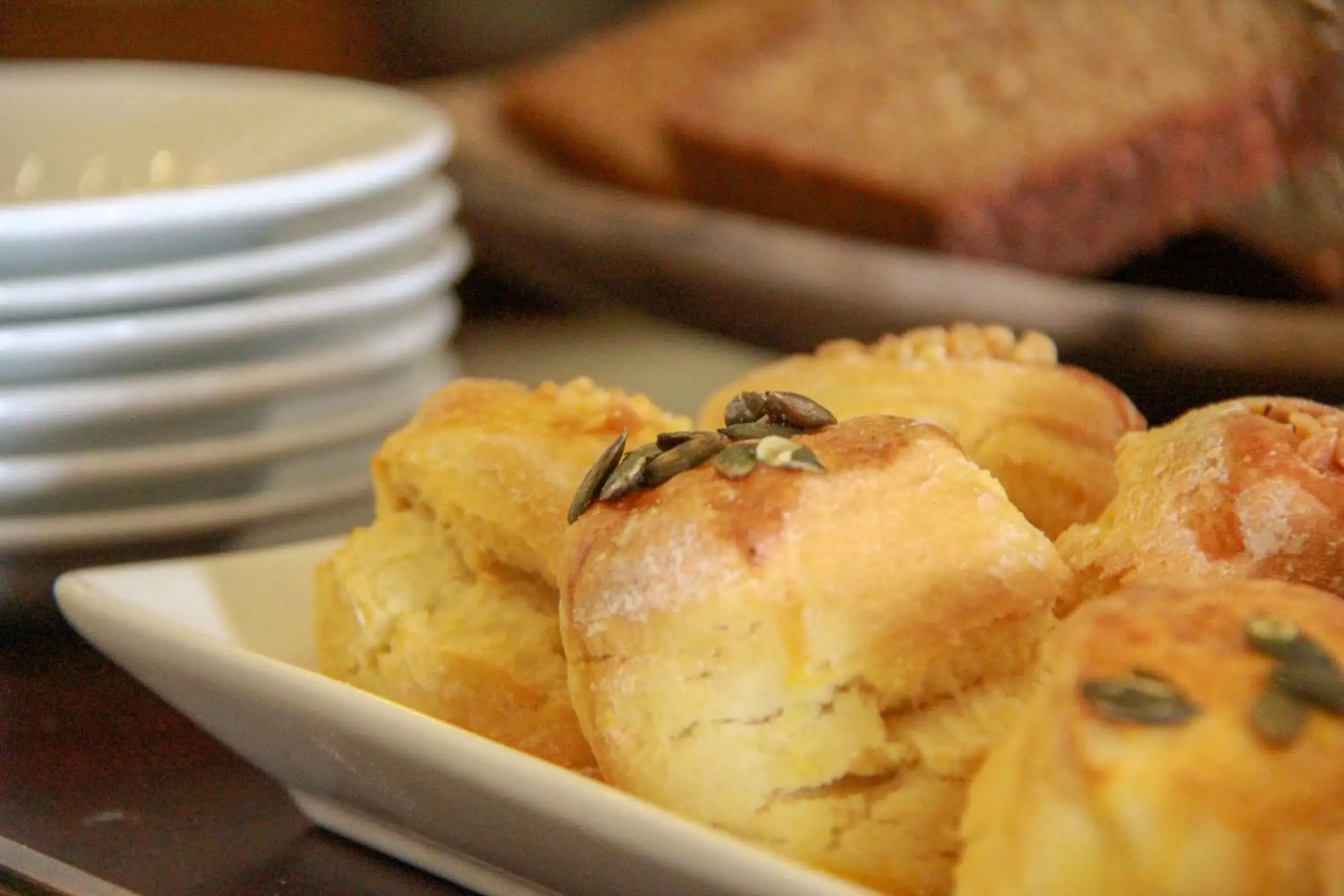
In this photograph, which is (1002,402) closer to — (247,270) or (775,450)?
(775,450)

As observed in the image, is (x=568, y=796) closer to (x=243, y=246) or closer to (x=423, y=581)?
(x=423, y=581)

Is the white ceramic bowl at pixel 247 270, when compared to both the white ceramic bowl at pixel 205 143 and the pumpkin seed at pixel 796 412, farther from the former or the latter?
the pumpkin seed at pixel 796 412

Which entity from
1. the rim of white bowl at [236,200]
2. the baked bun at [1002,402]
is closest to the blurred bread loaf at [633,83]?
the rim of white bowl at [236,200]

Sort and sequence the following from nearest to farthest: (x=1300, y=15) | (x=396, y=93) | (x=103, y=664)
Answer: (x=103, y=664)
(x=396, y=93)
(x=1300, y=15)

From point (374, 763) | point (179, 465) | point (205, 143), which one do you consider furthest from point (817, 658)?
point (205, 143)

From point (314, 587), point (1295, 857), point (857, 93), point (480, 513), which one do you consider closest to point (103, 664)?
point (314, 587)

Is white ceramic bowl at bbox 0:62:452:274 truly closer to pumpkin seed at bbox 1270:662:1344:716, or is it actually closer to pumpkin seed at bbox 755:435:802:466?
pumpkin seed at bbox 755:435:802:466

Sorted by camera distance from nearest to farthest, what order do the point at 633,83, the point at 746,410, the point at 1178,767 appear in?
the point at 1178,767, the point at 746,410, the point at 633,83
